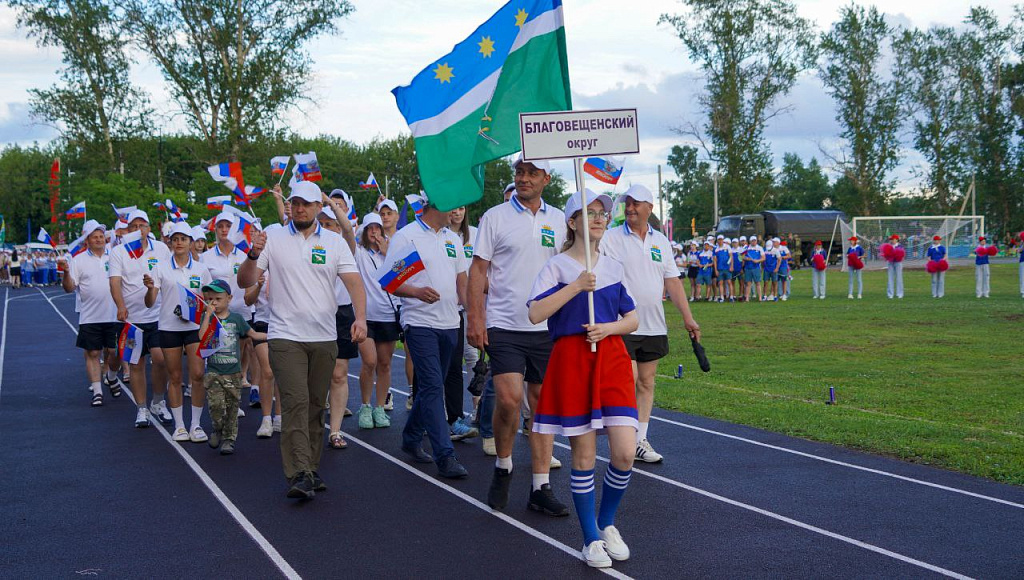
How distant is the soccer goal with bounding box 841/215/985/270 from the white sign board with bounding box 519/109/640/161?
46.8m

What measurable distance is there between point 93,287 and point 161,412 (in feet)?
7.59

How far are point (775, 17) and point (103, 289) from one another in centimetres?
4570

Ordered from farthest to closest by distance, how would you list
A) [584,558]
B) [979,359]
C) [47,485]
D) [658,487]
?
[979,359] < [47,485] < [658,487] < [584,558]

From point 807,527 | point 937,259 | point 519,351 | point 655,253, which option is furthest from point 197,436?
point 937,259

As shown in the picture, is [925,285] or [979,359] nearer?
[979,359]

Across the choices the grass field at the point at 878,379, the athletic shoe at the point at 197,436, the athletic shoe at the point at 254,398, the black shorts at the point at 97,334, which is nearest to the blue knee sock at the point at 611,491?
the grass field at the point at 878,379

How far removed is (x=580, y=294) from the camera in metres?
5.42

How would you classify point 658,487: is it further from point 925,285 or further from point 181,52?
point 181,52

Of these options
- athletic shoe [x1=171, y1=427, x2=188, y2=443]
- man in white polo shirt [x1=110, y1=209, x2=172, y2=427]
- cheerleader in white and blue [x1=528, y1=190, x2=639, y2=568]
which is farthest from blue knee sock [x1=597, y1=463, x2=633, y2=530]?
man in white polo shirt [x1=110, y1=209, x2=172, y2=427]

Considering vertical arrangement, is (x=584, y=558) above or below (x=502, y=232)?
below

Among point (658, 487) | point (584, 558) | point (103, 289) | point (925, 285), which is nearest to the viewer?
point (584, 558)

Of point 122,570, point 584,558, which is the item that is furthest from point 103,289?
point 584,558

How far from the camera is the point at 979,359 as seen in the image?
46.4 ft

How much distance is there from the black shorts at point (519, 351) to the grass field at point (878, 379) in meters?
2.77
